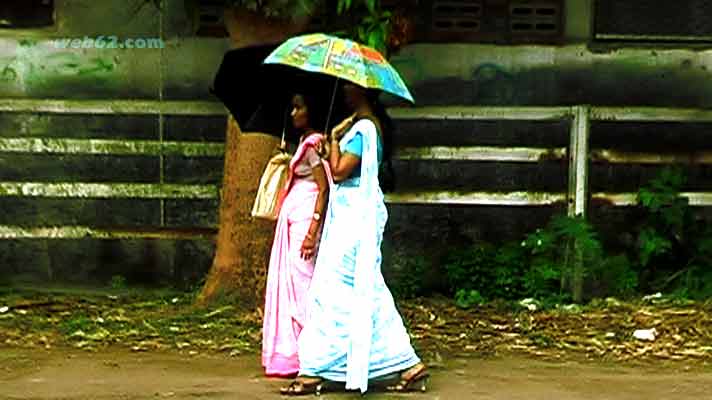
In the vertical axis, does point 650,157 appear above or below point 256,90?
below

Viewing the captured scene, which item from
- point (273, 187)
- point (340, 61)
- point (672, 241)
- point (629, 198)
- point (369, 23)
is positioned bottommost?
point (672, 241)

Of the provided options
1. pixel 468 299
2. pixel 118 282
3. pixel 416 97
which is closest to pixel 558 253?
pixel 468 299

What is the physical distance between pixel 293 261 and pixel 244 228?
1554mm

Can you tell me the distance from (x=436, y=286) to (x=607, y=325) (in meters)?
1.37

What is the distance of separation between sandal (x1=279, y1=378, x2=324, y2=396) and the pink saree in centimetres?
28

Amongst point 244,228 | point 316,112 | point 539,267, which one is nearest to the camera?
point 316,112

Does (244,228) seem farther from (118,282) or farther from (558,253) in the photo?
(558,253)

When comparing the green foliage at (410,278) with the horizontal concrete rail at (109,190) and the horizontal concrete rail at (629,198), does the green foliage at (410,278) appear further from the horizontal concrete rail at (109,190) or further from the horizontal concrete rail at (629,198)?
the horizontal concrete rail at (109,190)

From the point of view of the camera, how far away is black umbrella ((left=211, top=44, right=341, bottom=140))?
5848mm

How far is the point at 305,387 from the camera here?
5.46m

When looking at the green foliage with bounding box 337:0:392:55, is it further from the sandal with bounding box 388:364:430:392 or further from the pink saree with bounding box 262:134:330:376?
the sandal with bounding box 388:364:430:392

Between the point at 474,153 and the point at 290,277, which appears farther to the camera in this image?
the point at 474,153

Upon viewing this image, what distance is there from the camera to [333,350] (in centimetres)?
540

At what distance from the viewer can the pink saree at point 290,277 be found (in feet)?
18.7
